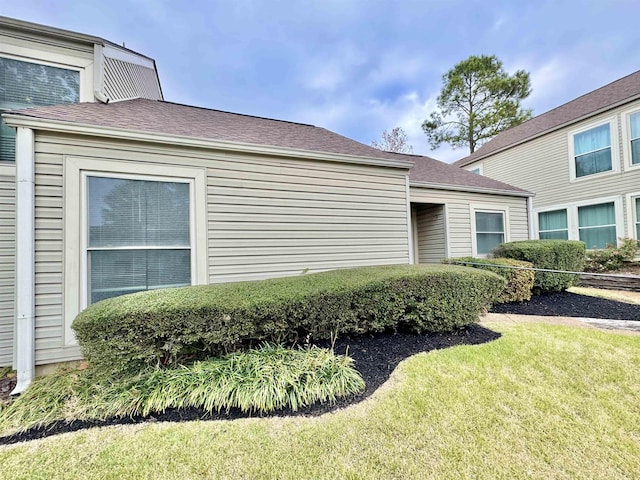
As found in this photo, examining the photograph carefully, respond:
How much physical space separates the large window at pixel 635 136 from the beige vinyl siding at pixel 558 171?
0.56 ft

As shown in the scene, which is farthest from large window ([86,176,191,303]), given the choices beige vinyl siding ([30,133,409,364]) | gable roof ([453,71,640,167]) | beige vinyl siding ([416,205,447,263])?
gable roof ([453,71,640,167])

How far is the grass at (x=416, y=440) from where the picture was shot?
6.00 ft

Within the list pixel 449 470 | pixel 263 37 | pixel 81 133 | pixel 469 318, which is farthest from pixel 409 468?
pixel 263 37

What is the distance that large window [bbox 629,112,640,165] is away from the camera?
8539 millimetres

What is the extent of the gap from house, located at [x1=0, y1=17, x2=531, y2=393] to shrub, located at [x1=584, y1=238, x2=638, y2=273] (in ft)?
24.2

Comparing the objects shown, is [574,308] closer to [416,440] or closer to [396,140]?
[416,440]

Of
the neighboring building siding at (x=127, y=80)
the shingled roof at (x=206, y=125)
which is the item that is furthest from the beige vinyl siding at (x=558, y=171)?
the neighboring building siding at (x=127, y=80)

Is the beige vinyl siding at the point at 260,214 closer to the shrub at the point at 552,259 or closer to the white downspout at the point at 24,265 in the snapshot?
the white downspout at the point at 24,265

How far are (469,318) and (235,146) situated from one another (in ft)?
14.8

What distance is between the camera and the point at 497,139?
14.1 m

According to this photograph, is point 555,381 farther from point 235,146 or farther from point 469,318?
point 235,146

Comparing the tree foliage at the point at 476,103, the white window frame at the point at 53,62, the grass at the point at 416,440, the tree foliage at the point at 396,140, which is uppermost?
the tree foliage at the point at 476,103

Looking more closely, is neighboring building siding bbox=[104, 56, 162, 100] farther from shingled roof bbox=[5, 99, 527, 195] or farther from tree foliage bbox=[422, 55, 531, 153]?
tree foliage bbox=[422, 55, 531, 153]

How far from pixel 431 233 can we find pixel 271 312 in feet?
21.7
